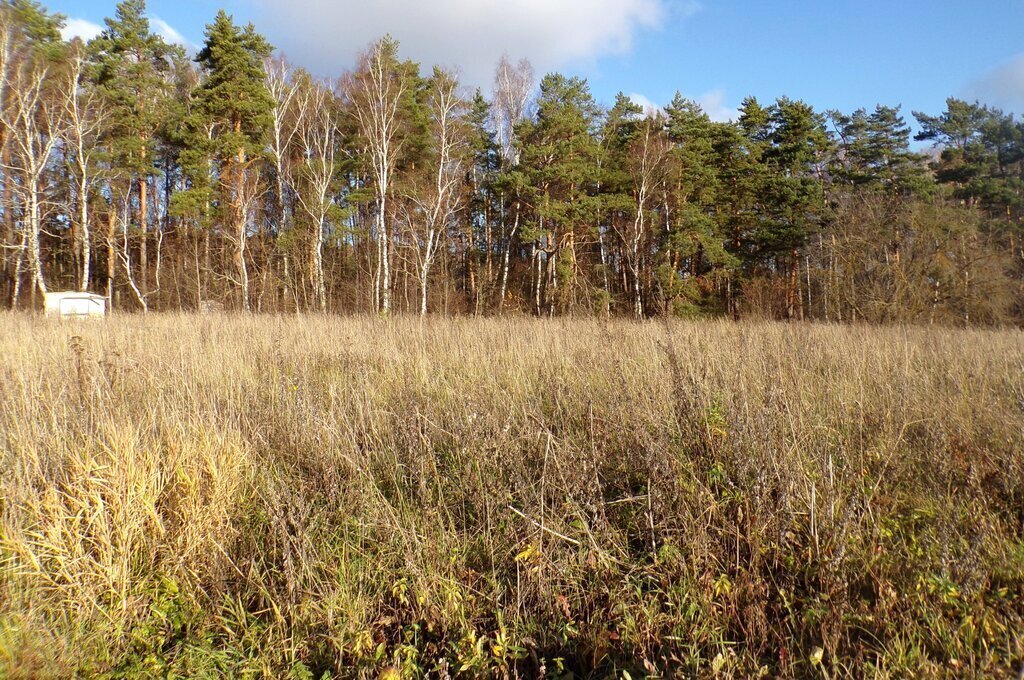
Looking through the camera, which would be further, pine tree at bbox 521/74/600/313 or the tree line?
pine tree at bbox 521/74/600/313

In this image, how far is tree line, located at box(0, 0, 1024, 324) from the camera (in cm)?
1948

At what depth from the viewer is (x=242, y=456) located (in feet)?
10.2

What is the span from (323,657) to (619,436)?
75.4 inches

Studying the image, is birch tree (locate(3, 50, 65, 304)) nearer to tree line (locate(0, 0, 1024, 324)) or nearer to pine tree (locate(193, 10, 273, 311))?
tree line (locate(0, 0, 1024, 324))

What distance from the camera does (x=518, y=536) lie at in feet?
8.08

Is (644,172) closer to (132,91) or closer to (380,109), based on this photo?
(380,109)

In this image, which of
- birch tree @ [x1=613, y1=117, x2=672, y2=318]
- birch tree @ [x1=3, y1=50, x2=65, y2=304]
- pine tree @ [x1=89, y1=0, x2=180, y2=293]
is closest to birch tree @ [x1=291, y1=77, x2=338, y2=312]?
pine tree @ [x1=89, y1=0, x2=180, y2=293]

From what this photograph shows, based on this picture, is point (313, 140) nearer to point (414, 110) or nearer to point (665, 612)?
point (414, 110)

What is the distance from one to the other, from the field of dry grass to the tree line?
590 inches

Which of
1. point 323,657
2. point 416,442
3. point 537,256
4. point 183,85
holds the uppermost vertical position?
point 183,85

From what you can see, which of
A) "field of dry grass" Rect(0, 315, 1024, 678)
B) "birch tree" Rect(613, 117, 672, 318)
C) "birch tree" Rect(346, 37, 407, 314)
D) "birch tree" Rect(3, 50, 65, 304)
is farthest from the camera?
"birch tree" Rect(613, 117, 672, 318)

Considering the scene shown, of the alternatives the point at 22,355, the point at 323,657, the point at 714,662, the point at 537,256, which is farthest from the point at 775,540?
the point at 537,256

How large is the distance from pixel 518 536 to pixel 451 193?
2091 centimetres

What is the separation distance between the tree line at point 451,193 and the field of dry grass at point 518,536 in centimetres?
1498
